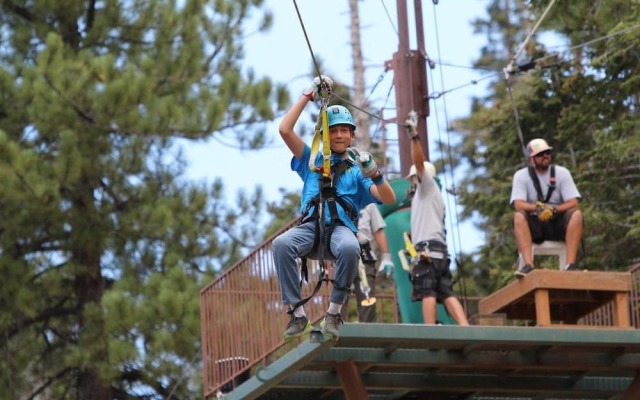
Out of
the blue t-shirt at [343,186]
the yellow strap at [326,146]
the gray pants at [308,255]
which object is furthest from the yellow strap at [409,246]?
the yellow strap at [326,146]

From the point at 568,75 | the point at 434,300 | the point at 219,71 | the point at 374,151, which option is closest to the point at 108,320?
the point at 219,71

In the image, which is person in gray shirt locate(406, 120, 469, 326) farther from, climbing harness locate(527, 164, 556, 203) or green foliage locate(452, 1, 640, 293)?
green foliage locate(452, 1, 640, 293)

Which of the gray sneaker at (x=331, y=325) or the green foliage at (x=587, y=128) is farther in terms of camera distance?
the green foliage at (x=587, y=128)

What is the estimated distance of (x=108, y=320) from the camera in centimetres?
2684

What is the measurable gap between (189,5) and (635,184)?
7.80 metres

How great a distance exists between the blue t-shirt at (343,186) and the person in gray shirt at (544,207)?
165 inches

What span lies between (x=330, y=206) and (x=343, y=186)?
0.22m

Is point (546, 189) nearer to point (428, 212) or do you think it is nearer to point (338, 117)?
point (428, 212)

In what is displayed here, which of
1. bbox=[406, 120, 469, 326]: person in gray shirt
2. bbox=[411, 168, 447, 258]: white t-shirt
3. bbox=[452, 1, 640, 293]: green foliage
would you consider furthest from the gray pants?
bbox=[452, 1, 640, 293]: green foliage

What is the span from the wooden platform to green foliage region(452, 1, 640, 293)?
6.24 m

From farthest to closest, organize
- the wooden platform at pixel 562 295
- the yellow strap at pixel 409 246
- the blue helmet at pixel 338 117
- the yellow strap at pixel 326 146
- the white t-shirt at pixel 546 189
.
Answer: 1. the yellow strap at pixel 409 246
2. the white t-shirt at pixel 546 189
3. the wooden platform at pixel 562 295
4. the blue helmet at pixel 338 117
5. the yellow strap at pixel 326 146

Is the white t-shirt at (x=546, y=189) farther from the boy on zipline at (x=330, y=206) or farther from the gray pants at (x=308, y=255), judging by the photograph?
the gray pants at (x=308, y=255)

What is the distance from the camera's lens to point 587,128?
2827 centimetres

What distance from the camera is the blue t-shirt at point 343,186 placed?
1364cm
